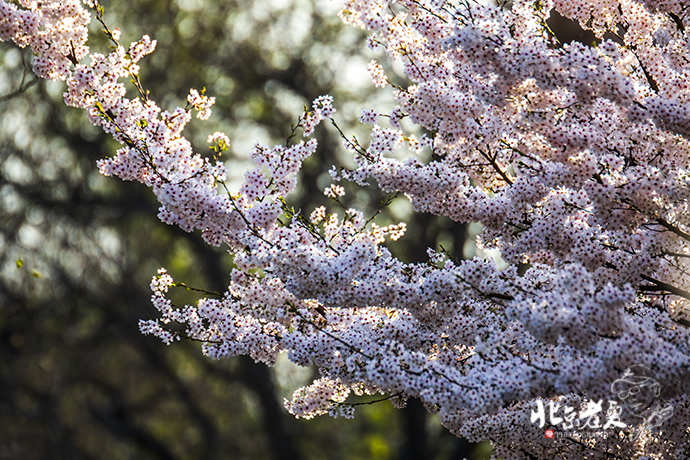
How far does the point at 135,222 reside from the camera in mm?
18328

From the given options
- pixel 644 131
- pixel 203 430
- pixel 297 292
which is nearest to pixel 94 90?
pixel 297 292

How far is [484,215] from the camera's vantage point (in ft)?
17.4

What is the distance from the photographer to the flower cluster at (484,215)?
4.51 meters

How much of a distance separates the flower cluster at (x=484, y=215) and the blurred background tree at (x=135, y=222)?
9.44 meters

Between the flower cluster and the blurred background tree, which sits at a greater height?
the blurred background tree

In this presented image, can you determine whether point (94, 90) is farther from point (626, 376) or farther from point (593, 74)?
point (626, 376)

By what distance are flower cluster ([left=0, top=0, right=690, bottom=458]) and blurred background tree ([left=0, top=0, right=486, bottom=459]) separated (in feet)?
31.0

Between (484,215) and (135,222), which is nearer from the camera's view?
(484,215)

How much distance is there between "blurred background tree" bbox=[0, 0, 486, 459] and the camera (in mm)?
15891

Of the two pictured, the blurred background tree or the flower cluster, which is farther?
the blurred background tree

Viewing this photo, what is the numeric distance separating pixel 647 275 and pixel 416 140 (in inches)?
68.4

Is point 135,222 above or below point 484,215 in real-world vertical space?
above

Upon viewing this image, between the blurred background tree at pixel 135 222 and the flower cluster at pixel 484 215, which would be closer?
the flower cluster at pixel 484 215

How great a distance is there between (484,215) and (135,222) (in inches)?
556
